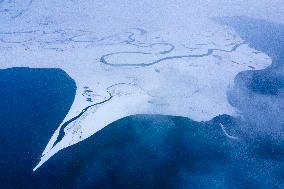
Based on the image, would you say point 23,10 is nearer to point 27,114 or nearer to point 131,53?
point 131,53

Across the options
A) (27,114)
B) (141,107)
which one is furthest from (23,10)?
(141,107)

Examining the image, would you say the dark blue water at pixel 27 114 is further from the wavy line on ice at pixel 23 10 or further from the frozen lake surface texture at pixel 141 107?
the wavy line on ice at pixel 23 10

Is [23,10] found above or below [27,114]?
above

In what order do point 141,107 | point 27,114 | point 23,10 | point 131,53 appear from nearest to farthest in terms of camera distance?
point 27,114 → point 141,107 → point 131,53 → point 23,10

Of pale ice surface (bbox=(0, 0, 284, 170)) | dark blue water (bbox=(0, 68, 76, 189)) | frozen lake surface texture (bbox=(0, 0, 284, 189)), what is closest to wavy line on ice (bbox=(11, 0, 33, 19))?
pale ice surface (bbox=(0, 0, 284, 170))

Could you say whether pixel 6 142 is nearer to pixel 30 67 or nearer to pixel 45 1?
pixel 30 67

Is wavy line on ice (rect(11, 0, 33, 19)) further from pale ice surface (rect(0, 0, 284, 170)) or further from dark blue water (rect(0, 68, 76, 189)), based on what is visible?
dark blue water (rect(0, 68, 76, 189))

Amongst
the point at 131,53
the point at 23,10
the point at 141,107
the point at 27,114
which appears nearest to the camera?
the point at 27,114
